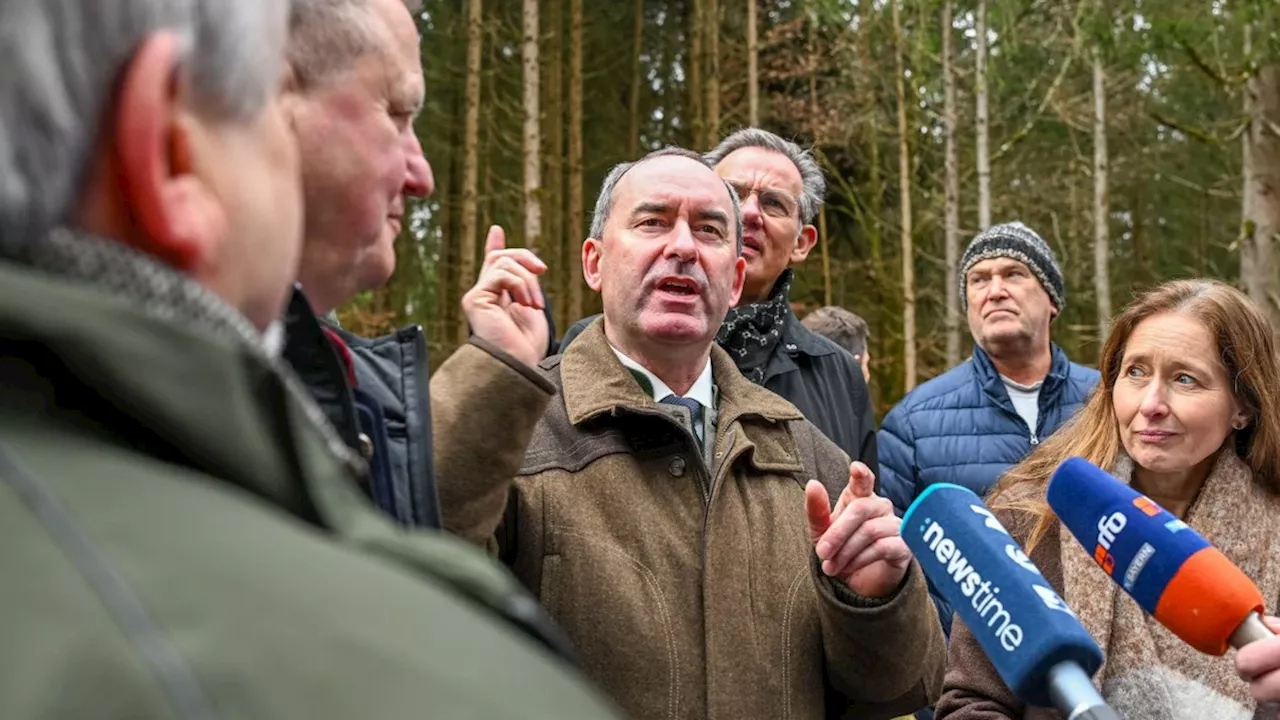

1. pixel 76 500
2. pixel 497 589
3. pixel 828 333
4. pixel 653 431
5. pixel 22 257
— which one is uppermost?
pixel 22 257

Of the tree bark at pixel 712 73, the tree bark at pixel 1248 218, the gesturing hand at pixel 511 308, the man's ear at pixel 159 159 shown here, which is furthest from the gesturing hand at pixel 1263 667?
the tree bark at pixel 712 73

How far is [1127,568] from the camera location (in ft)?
8.45

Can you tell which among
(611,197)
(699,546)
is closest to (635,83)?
(611,197)

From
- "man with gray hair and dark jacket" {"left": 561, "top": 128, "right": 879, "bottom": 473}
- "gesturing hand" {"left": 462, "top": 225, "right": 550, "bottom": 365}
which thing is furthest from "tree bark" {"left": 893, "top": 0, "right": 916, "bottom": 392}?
"gesturing hand" {"left": 462, "top": 225, "right": 550, "bottom": 365}

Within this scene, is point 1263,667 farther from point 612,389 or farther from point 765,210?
point 765,210

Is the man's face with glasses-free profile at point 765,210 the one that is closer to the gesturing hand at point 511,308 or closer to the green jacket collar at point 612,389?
the green jacket collar at point 612,389

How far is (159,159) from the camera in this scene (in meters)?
0.96

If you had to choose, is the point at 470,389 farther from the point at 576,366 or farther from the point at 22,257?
the point at 22,257

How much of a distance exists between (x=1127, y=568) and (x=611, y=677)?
1030 mm

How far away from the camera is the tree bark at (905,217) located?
1775 centimetres

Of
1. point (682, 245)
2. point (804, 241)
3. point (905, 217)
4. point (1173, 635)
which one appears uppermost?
point (682, 245)

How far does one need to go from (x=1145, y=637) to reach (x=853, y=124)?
644 inches

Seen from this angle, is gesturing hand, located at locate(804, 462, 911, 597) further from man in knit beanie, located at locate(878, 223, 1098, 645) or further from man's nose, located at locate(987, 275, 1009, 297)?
man's nose, located at locate(987, 275, 1009, 297)

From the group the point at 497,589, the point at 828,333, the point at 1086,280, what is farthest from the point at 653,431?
the point at 1086,280
